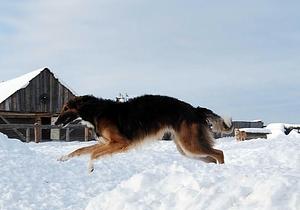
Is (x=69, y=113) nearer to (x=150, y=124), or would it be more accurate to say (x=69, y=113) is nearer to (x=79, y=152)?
(x=79, y=152)

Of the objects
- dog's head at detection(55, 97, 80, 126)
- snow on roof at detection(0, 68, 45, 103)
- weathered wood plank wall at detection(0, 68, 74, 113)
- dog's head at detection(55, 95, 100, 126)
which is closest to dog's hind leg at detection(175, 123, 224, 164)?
dog's head at detection(55, 95, 100, 126)

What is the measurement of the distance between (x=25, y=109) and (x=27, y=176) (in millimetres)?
24031

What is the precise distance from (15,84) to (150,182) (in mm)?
32264

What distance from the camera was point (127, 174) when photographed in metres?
12.9

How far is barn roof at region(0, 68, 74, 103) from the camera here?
3472cm

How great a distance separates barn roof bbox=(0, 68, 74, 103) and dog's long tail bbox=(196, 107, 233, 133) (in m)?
28.1

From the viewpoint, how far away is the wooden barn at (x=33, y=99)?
112ft

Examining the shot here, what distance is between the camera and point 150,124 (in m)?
7.75

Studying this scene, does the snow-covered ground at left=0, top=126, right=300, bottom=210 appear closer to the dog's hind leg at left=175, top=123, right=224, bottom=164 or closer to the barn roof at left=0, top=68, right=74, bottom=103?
Result: the dog's hind leg at left=175, top=123, right=224, bottom=164

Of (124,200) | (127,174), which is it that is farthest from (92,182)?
(124,200)

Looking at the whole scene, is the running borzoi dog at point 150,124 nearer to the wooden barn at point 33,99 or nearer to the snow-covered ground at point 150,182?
the snow-covered ground at point 150,182

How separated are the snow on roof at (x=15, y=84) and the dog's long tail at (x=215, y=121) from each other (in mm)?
28123

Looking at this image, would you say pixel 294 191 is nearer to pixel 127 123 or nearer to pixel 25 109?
pixel 127 123

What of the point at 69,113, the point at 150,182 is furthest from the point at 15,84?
the point at 150,182
